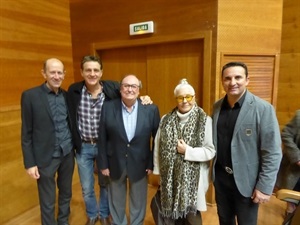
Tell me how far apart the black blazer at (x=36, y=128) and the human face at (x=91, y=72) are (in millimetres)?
344

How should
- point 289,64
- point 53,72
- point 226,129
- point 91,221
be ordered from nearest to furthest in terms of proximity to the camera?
point 226,129 → point 53,72 → point 91,221 → point 289,64

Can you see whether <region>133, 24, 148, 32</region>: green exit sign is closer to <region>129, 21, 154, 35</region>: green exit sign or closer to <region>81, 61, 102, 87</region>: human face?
<region>129, 21, 154, 35</region>: green exit sign

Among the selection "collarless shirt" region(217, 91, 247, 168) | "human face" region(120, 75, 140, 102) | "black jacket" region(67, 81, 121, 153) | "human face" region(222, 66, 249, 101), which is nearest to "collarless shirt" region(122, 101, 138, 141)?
"human face" region(120, 75, 140, 102)

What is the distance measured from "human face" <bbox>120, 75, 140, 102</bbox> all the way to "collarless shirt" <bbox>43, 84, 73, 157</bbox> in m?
0.55

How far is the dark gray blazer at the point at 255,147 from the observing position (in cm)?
139

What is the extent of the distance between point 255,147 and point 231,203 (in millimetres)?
468

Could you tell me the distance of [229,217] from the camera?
5.53ft

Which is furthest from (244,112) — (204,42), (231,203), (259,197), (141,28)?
(141,28)

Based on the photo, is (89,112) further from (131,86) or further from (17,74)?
(17,74)

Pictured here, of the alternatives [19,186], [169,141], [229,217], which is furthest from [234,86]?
[19,186]

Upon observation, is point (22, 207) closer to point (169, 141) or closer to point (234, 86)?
point (169, 141)

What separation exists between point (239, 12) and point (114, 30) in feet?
4.96

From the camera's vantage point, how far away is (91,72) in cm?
189

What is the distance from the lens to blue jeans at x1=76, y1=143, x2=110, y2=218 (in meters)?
2.09
